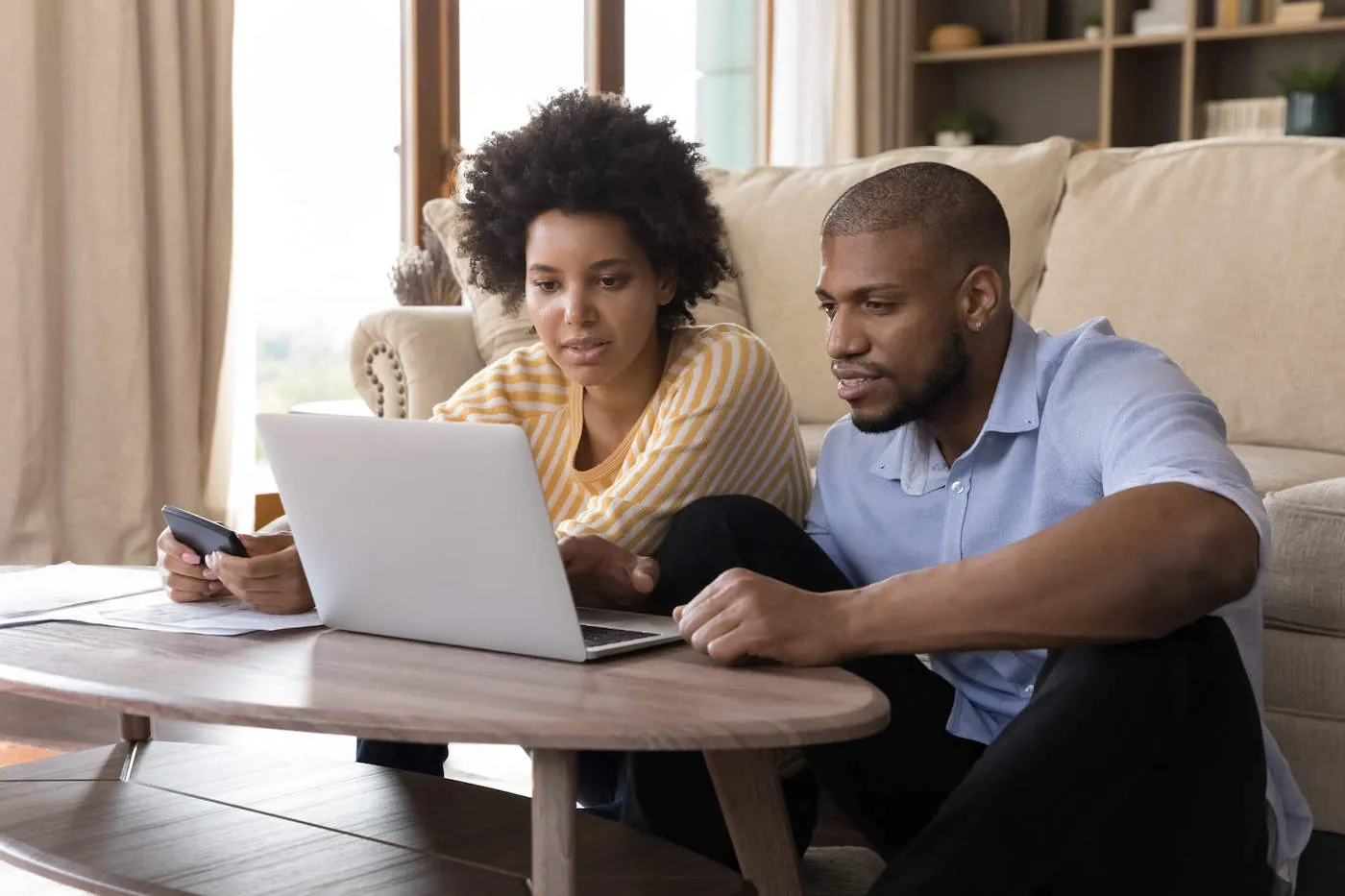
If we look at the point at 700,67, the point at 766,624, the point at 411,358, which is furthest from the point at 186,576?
the point at 700,67

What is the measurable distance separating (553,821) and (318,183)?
10.6 ft

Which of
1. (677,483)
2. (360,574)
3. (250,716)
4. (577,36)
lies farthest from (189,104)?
(250,716)

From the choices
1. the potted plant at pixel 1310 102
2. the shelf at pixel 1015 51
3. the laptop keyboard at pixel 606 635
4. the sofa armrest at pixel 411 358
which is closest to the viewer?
the laptop keyboard at pixel 606 635

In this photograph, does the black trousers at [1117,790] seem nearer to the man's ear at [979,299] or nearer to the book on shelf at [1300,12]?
the man's ear at [979,299]

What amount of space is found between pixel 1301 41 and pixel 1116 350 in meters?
4.11

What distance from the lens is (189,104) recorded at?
3396 mm

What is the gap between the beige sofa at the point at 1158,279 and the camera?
2.41 metres

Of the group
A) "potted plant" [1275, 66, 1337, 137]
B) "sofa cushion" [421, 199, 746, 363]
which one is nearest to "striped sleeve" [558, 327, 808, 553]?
"sofa cushion" [421, 199, 746, 363]

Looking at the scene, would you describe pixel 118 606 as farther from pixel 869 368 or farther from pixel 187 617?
pixel 869 368

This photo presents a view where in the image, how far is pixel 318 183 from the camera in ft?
13.0

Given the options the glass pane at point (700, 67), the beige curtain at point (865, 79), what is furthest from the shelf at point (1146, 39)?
the glass pane at point (700, 67)

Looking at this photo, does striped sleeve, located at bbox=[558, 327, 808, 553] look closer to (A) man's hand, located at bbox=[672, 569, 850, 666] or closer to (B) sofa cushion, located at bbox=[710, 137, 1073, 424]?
(A) man's hand, located at bbox=[672, 569, 850, 666]

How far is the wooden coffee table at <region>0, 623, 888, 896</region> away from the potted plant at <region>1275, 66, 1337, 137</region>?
162 inches

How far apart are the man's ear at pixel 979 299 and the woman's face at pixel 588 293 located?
377 millimetres
